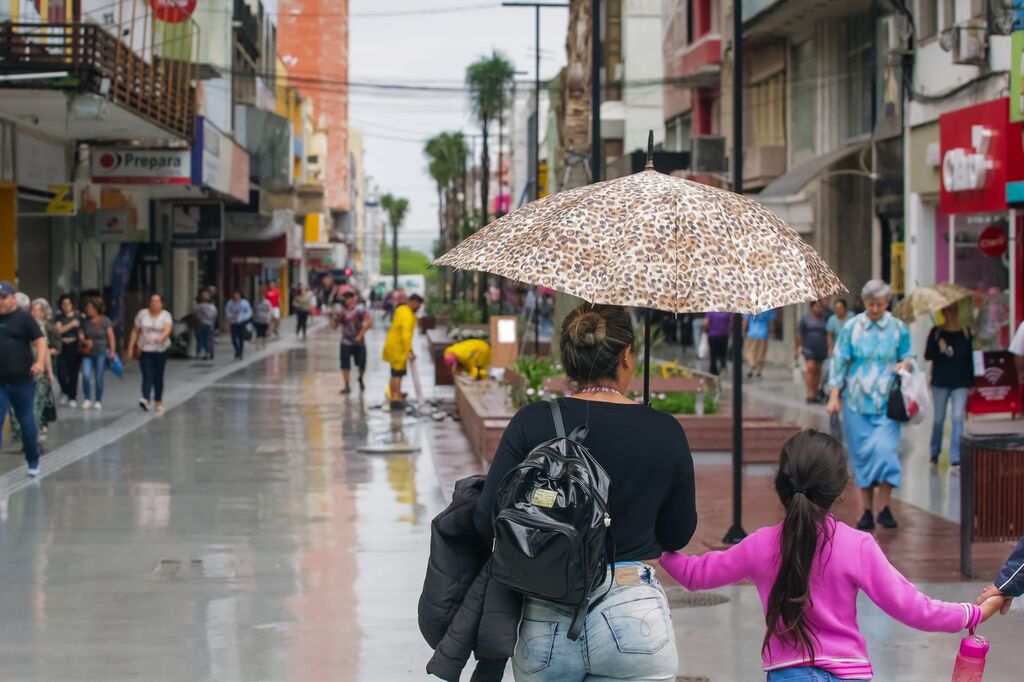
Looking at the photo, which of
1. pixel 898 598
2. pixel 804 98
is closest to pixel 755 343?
pixel 804 98

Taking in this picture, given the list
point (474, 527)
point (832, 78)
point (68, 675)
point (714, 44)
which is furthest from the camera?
point (714, 44)

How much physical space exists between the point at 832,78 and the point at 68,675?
26801 mm

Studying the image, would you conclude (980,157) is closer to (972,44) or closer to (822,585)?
(972,44)

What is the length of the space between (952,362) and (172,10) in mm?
21619

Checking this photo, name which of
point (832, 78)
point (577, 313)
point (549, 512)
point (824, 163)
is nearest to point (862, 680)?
point (549, 512)

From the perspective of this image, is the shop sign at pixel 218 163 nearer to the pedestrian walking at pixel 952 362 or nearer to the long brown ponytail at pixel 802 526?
the pedestrian walking at pixel 952 362

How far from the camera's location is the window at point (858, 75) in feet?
96.7

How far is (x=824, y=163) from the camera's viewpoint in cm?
2914

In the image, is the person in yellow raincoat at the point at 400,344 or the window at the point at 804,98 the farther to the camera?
the window at the point at 804,98

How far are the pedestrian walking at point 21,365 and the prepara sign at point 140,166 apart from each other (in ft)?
45.6

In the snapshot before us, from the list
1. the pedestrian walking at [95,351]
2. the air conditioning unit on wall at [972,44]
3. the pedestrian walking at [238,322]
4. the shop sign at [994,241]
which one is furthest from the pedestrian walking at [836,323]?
the pedestrian walking at [238,322]

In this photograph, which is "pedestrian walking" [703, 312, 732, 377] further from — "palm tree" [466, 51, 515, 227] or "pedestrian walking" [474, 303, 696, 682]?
"palm tree" [466, 51, 515, 227]

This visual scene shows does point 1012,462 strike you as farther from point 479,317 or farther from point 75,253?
point 479,317

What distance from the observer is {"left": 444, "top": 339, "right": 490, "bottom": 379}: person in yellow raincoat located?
21.6m
